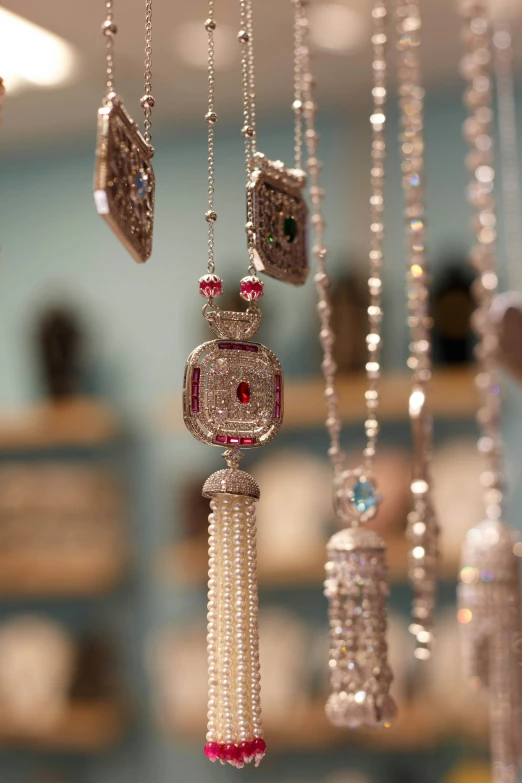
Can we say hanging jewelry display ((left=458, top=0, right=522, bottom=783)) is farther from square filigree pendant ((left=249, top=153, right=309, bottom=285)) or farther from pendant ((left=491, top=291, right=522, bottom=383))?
square filigree pendant ((left=249, top=153, right=309, bottom=285))

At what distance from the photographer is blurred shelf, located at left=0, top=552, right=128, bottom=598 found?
2301 mm

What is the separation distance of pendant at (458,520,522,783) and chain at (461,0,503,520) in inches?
1.7

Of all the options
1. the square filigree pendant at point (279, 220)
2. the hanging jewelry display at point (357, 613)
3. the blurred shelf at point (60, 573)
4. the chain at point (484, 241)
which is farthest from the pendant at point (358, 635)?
the blurred shelf at point (60, 573)

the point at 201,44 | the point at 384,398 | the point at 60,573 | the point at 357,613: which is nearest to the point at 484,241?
the point at 357,613

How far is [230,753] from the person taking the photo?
25.6 inches

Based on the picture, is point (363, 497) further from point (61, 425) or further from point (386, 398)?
point (61, 425)

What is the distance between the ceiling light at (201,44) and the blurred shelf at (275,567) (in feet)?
3.24

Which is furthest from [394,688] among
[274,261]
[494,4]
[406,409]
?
[274,261]

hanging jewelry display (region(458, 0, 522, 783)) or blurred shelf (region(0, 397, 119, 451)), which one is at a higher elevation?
blurred shelf (region(0, 397, 119, 451))

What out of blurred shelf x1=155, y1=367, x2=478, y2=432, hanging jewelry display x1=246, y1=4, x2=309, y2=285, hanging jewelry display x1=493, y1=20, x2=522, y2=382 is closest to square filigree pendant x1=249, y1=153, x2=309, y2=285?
hanging jewelry display x1=246, y1=4, x2=309, y2=285

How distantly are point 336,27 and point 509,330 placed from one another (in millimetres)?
1162

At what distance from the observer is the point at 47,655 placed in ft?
7.55

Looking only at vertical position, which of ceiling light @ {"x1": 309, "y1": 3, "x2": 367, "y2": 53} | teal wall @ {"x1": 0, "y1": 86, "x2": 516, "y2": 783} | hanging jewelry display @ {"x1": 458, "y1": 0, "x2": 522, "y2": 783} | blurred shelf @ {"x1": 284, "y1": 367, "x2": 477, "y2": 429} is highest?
ceiling light @ {"x1": 309, "y1": 3, "x2": 367, "y2": 53}

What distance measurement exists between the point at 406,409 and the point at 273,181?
141 centimetres
